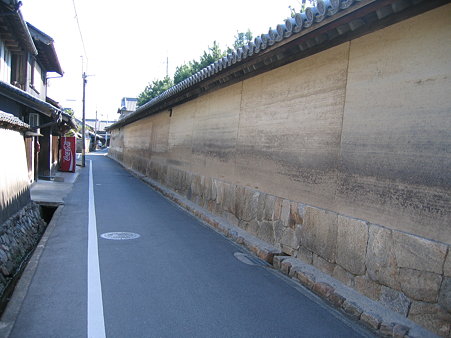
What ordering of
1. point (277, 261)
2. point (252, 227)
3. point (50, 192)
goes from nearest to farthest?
point (277, 261), point (252, 227), point (50, 192)

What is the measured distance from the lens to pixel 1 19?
10.7m

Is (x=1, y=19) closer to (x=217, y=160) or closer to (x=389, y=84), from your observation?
(x=217, y=160)

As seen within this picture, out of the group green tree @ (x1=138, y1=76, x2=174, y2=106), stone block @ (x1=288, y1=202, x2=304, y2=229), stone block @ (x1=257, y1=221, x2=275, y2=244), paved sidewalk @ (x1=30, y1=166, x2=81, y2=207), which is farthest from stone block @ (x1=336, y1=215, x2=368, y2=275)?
green tree @ (x1=138, y1=76, x2=174, y2=106)

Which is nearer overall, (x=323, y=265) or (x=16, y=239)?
(x=323, y=265)

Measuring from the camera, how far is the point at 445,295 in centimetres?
385

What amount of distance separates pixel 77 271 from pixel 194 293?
2.07m

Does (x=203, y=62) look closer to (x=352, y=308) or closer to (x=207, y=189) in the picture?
(x=207, y=189)

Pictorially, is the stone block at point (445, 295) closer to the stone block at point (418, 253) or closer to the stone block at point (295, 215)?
the stone block at point (418, 253)

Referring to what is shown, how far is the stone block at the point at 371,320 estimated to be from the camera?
14.1 ft

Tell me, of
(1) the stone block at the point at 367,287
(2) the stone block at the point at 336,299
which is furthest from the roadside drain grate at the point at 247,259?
(1) the stone block at the point at 367,287

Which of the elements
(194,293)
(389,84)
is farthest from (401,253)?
(194,293)

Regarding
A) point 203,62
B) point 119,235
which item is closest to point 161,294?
point 119,235

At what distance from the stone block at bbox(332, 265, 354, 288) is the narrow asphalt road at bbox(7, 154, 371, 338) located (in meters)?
0.53

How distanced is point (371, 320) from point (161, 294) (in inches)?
109
